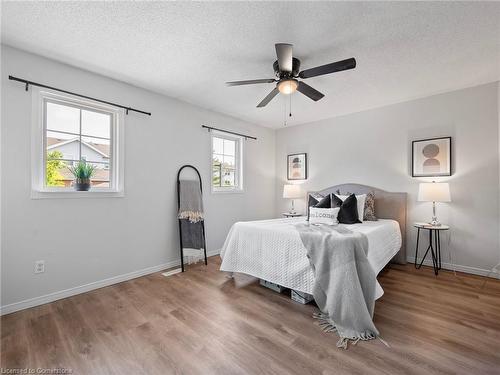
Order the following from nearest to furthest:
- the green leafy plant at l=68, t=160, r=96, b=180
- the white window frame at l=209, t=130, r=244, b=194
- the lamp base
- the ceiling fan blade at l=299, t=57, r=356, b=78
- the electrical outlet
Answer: the ceiling fan blade at l=299, t=57, r=356, b=78 → the electrical outlet → the green leafy plant at l=68, t=160, r=96, b=180 → the lamp base → the white window frame at l=209, t=130, r=244, b=194

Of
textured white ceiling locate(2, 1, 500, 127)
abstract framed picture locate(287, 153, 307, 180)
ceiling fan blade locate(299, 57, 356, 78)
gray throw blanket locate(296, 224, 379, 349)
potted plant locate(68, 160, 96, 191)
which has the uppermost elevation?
textured white ceiling locate(2, 1, 500, 127)

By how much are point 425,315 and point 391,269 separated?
137 centimetres

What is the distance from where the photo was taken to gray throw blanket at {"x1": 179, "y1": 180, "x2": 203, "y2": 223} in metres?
3.58

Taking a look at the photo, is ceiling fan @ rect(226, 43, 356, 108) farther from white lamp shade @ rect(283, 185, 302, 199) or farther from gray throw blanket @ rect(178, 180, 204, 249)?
white lamp shade @ rect(283, 185, 302, 199)

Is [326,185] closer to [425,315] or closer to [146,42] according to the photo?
[425,315]

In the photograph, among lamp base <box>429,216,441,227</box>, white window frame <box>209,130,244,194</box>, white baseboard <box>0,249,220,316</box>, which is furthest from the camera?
white window frame <box>209,130,244,194</box>

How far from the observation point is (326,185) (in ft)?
15.0

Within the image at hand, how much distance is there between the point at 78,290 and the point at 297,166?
4.05 metres

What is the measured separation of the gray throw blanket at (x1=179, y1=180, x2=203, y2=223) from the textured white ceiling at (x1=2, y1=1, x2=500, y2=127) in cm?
139

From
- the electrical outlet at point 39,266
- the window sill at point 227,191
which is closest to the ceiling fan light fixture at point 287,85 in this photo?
the window sill at point 227,191

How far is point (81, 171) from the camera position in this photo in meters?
2.68

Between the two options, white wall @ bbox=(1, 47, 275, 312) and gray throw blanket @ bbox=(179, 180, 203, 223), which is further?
gray throw blanket @ bbox=(179, 180, 203, 223)

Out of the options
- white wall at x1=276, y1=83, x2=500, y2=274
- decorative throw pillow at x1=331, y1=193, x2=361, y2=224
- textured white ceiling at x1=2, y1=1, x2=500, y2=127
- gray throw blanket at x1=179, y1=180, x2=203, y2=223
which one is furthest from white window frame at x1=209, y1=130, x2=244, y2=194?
decorative throw pillow at x1=331, y1=193, x2=361, y2=224

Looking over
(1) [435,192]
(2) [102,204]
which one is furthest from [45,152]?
(1) [435,192]
